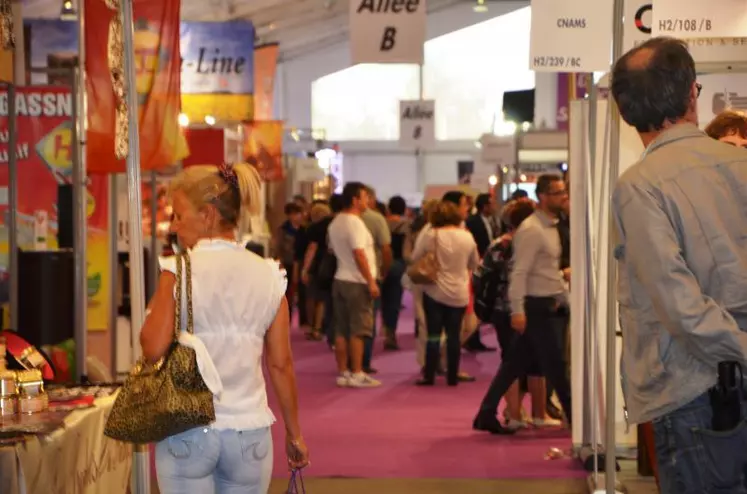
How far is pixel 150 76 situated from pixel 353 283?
3.87 meters

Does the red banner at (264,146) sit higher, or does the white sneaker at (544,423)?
the red banner at (264,146)

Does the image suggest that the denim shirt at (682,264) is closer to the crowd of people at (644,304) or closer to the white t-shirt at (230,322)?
the crowd of people at (644,304)

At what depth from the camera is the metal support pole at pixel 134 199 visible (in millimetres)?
3840

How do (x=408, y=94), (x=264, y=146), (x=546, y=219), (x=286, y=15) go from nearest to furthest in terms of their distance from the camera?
(x=546, y=219) → (x=264, y=146) → (x=286, y=15) → (x=408, y=94)

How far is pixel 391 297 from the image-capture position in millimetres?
12992

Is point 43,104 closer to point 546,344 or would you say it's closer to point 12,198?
point 12,198

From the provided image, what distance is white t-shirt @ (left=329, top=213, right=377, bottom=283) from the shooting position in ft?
31.7

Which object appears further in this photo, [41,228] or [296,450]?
[41,228]

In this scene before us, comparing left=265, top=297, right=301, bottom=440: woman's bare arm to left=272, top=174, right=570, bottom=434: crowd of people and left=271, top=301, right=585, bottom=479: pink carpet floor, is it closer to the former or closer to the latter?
left=271, top=301, right=585, bottom=479: pink carpet floor

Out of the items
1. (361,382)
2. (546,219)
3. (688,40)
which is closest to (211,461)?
(688,40)

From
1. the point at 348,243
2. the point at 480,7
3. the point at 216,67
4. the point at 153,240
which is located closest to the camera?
the point at 153,240

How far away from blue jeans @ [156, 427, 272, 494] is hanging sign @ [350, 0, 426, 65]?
6.53 meters

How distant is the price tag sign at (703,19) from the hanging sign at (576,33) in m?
0.38

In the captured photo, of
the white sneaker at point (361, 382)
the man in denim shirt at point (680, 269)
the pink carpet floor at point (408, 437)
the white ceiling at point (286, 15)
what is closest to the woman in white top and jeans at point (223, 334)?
the man in denim shirt at point (680, 269)
